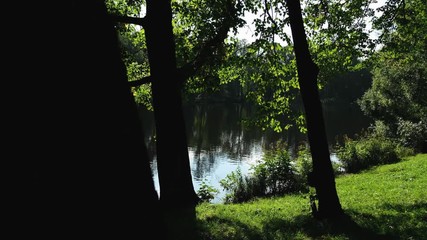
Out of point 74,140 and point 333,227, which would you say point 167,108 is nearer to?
point 333,227

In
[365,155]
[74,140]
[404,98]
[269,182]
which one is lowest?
[269,182]

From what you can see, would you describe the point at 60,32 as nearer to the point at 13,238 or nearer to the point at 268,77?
the point at 13,238

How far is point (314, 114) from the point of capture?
7508mm

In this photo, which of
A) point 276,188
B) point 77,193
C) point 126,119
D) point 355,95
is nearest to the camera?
point 77,193

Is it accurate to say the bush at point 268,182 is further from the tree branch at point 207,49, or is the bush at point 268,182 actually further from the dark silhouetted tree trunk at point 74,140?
the dark silhouetted tree trunk at point 74,140

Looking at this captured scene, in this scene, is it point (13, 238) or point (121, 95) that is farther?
point (121, 95)

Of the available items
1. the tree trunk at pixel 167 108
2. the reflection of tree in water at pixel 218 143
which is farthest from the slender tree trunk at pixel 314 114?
the reflection of tree in water at pixel 218 143

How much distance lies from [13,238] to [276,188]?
47.4 feet

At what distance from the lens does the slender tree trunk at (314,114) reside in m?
7.50

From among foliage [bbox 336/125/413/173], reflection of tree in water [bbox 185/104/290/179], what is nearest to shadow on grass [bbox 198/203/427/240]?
foliage [bbox 336/125/413/173]

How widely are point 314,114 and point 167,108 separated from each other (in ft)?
13.1

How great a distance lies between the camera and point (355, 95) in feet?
367

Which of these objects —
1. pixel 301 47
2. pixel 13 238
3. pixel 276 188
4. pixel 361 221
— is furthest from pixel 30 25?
pixel 276 188

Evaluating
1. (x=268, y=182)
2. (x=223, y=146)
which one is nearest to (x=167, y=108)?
(x=268, y=182)
